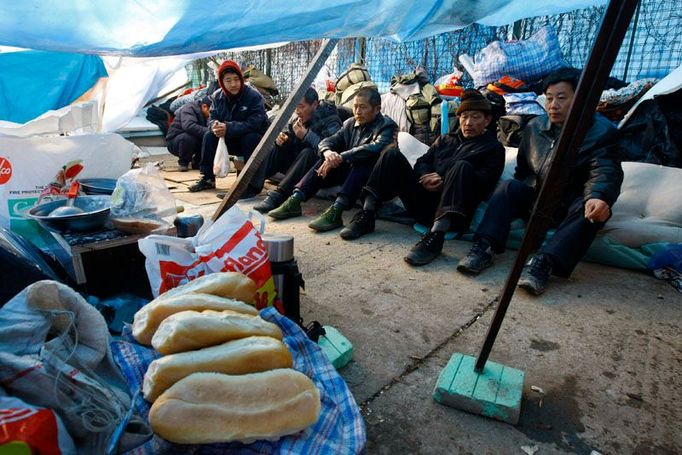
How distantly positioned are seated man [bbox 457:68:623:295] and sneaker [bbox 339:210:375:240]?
89 cm

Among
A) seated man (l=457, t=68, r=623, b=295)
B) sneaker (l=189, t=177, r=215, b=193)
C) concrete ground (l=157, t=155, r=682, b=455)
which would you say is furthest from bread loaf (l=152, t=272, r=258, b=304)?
sneaker (l=189, t=177, r=215, b=193)

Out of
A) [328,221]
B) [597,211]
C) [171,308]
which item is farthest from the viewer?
[328,221]

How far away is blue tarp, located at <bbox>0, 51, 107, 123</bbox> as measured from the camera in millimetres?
3023

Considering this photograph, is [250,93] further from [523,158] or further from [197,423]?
[197,423]

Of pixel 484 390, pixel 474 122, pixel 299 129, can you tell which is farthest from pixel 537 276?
pixel 299 129

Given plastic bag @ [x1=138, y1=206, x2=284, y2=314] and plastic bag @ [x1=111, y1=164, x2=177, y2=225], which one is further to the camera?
plastic bag @ [x1=111, y1=164, x2=177, y2=225]

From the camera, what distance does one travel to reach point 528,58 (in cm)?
438

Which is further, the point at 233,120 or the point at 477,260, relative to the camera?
the point at 233,120

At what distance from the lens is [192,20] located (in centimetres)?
170

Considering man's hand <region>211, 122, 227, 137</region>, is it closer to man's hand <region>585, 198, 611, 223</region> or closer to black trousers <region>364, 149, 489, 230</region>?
black trousers <region>364, 149, 489, 230</region>

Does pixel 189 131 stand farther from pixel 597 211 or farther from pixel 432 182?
pixel 597 211

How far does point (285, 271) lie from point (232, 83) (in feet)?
11.2

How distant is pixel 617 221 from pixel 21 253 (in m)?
3.36

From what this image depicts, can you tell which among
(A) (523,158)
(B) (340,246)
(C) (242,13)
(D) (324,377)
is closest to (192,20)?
(C) (242,13)
